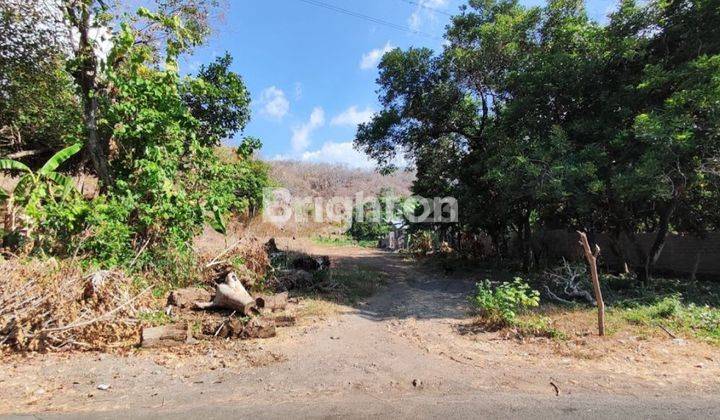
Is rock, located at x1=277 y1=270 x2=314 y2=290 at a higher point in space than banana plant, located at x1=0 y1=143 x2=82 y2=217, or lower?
lower

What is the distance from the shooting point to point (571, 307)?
7.07 metres

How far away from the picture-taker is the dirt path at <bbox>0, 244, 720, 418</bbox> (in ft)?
11.6

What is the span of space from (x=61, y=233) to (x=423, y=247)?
13033mm

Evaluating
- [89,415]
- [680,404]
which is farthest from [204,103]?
[680,404]

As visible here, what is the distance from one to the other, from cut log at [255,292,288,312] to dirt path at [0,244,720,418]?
4.08 ft

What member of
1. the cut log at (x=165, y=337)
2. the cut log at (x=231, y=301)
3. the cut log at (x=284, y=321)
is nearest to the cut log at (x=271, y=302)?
the cut log at (x=231, y=301)

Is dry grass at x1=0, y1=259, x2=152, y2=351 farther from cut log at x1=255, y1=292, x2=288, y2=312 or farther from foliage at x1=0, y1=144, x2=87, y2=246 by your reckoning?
cut log at x1=255, y1=292, x2=288, y2=312

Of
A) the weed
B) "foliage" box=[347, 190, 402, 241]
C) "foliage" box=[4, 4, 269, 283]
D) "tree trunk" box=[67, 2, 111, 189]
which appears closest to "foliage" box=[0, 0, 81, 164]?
"tree trunk" box=[67, 2, 111, 189]

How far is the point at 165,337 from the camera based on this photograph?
5.18 meters

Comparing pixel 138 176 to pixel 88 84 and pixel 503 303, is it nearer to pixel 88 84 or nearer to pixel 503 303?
pixel 88 84

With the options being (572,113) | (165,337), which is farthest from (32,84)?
(572,113)

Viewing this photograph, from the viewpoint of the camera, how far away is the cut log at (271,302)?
23.1 feet

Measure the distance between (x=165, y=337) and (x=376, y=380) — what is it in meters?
2.89

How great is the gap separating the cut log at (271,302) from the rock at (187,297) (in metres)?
0.86
